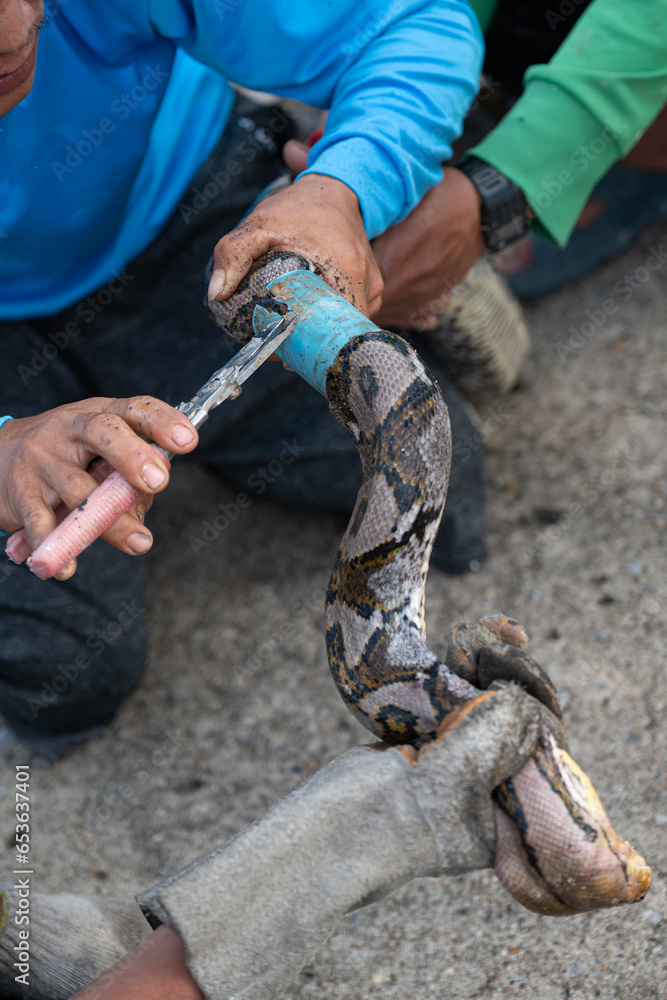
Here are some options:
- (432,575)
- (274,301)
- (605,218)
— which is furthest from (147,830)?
(605,218)

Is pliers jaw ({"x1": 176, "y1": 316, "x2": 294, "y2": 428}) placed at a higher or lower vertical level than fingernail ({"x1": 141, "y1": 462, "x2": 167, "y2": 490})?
lower

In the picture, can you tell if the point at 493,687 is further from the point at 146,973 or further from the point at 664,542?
the point at 664,542

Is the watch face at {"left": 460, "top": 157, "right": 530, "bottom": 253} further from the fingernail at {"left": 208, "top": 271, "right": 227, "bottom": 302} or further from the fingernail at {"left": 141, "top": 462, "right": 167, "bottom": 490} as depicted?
the fingernail at {"left": 141, "top": 462, "right": 167, "bottom": 490}

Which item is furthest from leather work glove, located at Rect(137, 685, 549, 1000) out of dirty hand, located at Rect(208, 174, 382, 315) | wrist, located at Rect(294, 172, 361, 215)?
wrist, located at Rect(294, 172, 361, 215)

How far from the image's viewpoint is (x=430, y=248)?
1754mm

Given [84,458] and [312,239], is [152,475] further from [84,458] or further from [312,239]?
[312,239]

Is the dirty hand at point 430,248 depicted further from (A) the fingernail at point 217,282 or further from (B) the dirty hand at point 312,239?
(A) the fingernail at point 217,282

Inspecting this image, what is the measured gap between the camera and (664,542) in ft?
6.33

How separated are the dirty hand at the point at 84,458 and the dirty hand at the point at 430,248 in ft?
2.60

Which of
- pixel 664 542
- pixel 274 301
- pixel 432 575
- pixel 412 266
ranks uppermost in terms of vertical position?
pixel 274 301

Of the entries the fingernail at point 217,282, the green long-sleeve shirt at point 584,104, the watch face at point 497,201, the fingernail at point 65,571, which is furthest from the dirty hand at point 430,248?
the fingernail at point 65,571

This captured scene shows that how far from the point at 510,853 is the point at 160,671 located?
1.24 m

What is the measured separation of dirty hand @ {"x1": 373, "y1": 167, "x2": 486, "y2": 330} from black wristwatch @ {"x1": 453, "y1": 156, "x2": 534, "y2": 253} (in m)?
0.02

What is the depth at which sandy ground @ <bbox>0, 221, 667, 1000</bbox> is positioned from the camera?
52.3 inches
